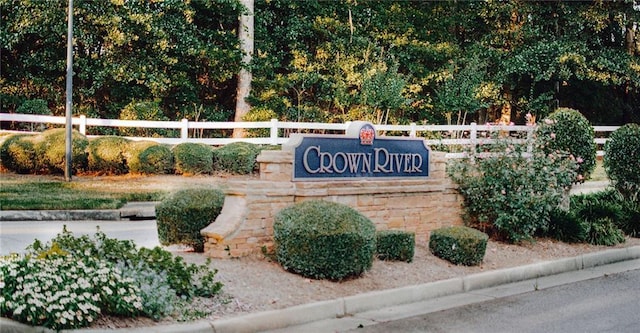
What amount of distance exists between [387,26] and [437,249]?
866 inches

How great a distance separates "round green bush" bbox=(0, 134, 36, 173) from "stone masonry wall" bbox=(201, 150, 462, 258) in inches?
369

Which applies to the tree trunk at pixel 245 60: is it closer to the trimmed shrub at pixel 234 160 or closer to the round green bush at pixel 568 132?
the trimmed shrub at pixel 234 160

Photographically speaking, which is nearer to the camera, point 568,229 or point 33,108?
point 568,229

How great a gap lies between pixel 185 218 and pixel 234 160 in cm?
948

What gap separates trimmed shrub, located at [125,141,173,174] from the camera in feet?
58.4

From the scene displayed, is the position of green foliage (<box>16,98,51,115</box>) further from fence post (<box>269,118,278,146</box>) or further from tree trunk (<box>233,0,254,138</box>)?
fence post (<box>269,118,278,146</box>)

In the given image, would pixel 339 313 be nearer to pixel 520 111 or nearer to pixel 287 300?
pixel 287 300

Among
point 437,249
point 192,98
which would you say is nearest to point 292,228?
point 437,249

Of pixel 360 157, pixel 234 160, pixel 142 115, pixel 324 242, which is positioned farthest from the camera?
pixel 142 115

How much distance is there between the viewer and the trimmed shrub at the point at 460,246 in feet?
33.7

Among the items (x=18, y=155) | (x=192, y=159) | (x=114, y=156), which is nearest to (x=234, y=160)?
(x=192, y=159)

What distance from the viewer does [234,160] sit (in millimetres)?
18891

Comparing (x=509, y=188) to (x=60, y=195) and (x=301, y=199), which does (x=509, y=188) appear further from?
(x=60, y=195)

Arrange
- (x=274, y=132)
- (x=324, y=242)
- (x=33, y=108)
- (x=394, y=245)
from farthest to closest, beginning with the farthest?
(x=33, y=108), (x=274, y=132), (x=394, y=245), (x=324, y=242)
